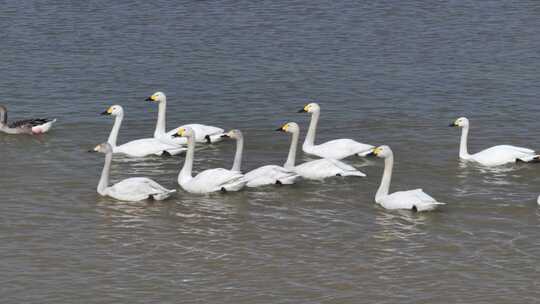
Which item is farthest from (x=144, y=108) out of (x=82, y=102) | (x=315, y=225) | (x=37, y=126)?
A: (x=315, y=225)

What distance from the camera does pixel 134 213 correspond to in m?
21.4

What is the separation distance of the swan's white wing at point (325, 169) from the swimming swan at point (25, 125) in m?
5.88

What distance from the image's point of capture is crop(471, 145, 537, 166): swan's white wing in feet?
79.3

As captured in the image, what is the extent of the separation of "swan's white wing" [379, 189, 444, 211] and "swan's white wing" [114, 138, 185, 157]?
5367 mm

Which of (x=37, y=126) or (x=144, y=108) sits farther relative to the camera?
(x=144, y=108)

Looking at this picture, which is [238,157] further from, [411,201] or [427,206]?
[427,206]

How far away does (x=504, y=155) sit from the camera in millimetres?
24172

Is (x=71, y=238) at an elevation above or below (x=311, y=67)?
below

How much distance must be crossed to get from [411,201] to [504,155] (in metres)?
3.74

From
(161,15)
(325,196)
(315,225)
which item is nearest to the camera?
(315,225)

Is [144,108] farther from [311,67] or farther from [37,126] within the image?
[311,67]

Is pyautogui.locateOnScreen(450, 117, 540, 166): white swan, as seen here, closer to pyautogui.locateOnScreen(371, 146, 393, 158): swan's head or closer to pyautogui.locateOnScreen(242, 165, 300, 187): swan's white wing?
pyautogui.locateOnScreen(371, 146, 393, 158): swan's head

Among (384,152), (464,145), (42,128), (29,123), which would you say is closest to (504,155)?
(464,145)

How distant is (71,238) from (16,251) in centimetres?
98
